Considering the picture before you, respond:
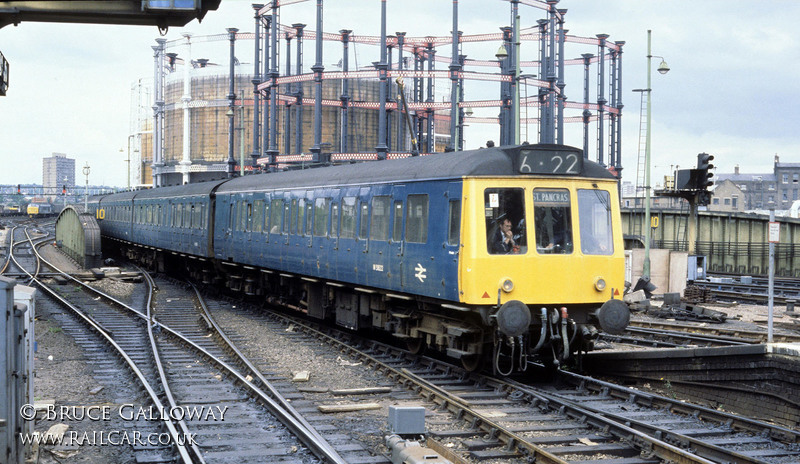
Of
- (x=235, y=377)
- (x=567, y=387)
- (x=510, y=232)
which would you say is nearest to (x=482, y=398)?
(x=567, y=387)

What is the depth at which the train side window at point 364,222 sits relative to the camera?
50.9 ft

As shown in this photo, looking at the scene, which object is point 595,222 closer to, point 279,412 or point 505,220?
point 505,220

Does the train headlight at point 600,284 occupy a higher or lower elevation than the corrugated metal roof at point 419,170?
lower

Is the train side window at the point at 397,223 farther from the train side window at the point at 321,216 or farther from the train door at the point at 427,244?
the train side window at the point at 321,216

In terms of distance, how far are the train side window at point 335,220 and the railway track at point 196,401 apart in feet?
10.5

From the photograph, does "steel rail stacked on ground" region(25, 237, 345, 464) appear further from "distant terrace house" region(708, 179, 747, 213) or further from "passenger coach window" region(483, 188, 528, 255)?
"distant terrace house" region(708, 179, 747, 213)

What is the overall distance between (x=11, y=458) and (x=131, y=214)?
103 ft

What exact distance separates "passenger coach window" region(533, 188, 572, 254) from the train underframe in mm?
872

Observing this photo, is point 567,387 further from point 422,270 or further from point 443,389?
point 422,270

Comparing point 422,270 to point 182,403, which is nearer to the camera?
point 182,403

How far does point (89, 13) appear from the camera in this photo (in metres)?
11.1

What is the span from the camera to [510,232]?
40.1 ft

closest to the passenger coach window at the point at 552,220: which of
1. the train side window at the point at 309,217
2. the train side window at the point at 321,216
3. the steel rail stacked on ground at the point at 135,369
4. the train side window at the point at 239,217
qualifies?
the steel rail stacked on ground at the point at 135,369

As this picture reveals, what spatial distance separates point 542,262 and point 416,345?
3316 mm
